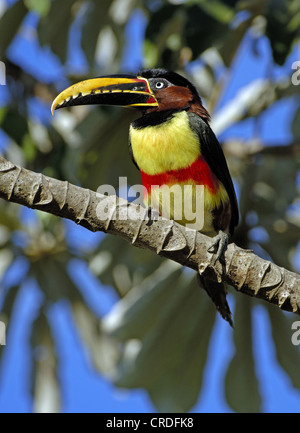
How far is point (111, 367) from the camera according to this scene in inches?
283

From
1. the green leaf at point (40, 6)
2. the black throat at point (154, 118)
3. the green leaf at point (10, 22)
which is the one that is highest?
the green leaf at point (10, 22)

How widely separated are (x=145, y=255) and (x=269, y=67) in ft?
6.75

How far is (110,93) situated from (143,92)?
11.3 inches

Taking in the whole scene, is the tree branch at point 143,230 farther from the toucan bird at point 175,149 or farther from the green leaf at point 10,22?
the green leaf at point 10,22

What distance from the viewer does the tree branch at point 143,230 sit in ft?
11.7

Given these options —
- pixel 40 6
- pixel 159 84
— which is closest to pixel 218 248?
pixel 159 84

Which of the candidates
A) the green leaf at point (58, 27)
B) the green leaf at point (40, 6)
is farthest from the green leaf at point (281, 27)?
the green leaf at point (58, 27)

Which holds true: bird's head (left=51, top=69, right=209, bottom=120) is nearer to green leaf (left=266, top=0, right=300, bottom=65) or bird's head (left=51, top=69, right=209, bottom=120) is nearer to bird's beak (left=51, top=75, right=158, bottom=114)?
bird's beak (left=51, top=75, right=158, bottom=114)

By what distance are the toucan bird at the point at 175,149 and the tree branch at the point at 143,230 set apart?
2.37 feet

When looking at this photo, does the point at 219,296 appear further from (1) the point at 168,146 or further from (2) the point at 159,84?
(2) the point at 159,84

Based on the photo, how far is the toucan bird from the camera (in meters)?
4.49

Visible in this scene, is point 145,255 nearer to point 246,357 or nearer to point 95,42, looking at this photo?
point 246,357

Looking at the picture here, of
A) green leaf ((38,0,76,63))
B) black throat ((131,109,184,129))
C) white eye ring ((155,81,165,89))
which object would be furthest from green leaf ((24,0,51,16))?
black throat ((131,109,184,129))
